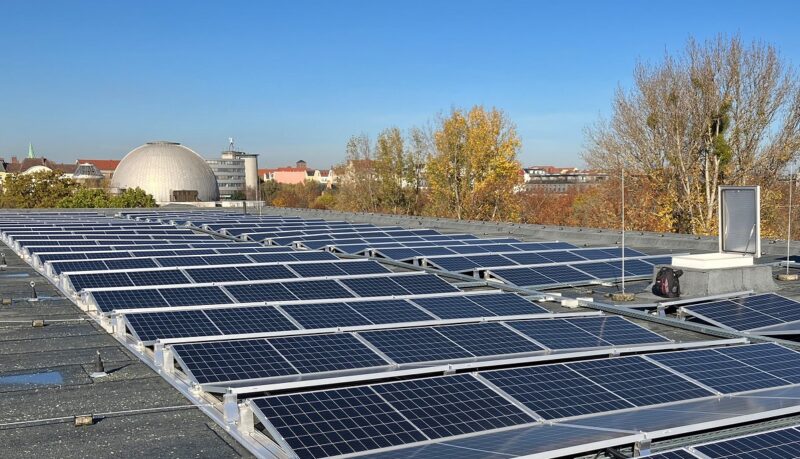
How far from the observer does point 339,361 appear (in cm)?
980

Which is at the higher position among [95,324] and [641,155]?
[641,155]

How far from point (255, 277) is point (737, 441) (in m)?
13.4


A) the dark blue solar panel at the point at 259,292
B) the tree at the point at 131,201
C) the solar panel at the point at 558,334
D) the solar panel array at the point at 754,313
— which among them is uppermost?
the tree at the point at 131,201

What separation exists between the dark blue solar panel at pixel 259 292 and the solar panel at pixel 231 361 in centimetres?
397

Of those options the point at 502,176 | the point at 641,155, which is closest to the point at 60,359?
the point at 641,155

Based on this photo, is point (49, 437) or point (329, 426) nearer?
point (329, 426)

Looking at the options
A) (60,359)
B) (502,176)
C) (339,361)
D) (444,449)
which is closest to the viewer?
(444,449)

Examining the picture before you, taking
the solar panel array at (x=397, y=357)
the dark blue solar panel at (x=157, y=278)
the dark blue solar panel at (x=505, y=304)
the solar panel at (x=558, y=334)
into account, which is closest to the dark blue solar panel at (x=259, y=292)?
the solar panel array at (x=397, y=357)

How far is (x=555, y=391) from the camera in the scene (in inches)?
327

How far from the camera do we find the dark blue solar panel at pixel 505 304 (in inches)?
546

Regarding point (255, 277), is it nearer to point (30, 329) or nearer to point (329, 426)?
point (30, 329)

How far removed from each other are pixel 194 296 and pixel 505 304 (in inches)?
240

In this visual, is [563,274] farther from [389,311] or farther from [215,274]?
[215,274]

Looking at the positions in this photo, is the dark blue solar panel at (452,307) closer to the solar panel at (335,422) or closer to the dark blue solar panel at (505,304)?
the dark blue solar panel at (505,304)
